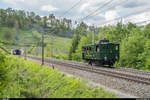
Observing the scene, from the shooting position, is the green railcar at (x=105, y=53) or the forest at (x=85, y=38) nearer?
the forest at (x=85, y=38)

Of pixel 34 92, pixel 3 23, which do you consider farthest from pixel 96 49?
pixel 34 92

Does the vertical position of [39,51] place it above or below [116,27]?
below

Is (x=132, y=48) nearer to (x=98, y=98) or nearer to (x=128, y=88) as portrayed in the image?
(x=128, y=88)

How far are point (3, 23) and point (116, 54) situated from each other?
1497cm

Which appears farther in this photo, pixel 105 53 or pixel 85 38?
pixel 85 38

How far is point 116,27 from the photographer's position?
4403cm

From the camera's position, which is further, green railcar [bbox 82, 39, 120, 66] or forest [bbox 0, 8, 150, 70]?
green railcar [bbox 82, 39, 120, 66]

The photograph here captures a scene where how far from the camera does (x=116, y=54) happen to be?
20.9m

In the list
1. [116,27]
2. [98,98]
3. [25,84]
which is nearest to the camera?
[98,98]

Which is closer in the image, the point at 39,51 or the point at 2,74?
the point at 2,74

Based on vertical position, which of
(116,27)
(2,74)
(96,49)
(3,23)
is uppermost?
(116,27)

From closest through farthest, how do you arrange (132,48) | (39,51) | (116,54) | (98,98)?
(98,98) < (116,54) < (132,48) < (39,51)

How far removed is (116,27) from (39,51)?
35.2 meters

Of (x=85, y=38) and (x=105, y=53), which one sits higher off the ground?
(x=85, y=38)
